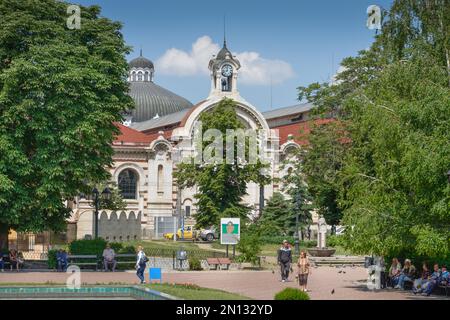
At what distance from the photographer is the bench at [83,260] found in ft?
134

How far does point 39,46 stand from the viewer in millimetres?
40500

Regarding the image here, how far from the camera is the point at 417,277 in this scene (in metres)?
32.3

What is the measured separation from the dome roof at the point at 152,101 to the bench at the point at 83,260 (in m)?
68.8

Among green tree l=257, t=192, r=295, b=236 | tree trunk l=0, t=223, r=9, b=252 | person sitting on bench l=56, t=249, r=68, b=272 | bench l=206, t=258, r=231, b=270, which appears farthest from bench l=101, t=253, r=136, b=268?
green tree l=257, t=192, r=295, b=236

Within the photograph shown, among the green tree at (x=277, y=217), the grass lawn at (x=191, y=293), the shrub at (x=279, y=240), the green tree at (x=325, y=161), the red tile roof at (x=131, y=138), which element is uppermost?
the red tile roof at (x=131, y=138)

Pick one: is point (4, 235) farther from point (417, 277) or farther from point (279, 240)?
point (279, 240)

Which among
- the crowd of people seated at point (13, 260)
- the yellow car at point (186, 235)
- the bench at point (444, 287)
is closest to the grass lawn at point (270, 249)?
the yellow car at point (186, 235)

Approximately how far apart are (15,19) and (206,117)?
895 inches

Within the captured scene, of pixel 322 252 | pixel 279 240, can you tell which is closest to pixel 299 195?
pixel 279 240

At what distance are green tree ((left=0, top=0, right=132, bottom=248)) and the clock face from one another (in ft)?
118

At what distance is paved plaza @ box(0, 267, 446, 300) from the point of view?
29234 mm

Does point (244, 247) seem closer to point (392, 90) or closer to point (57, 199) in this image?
point (57, 199)

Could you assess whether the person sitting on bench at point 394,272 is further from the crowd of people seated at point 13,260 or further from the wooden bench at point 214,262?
the crowd of people seated at point 13,260
